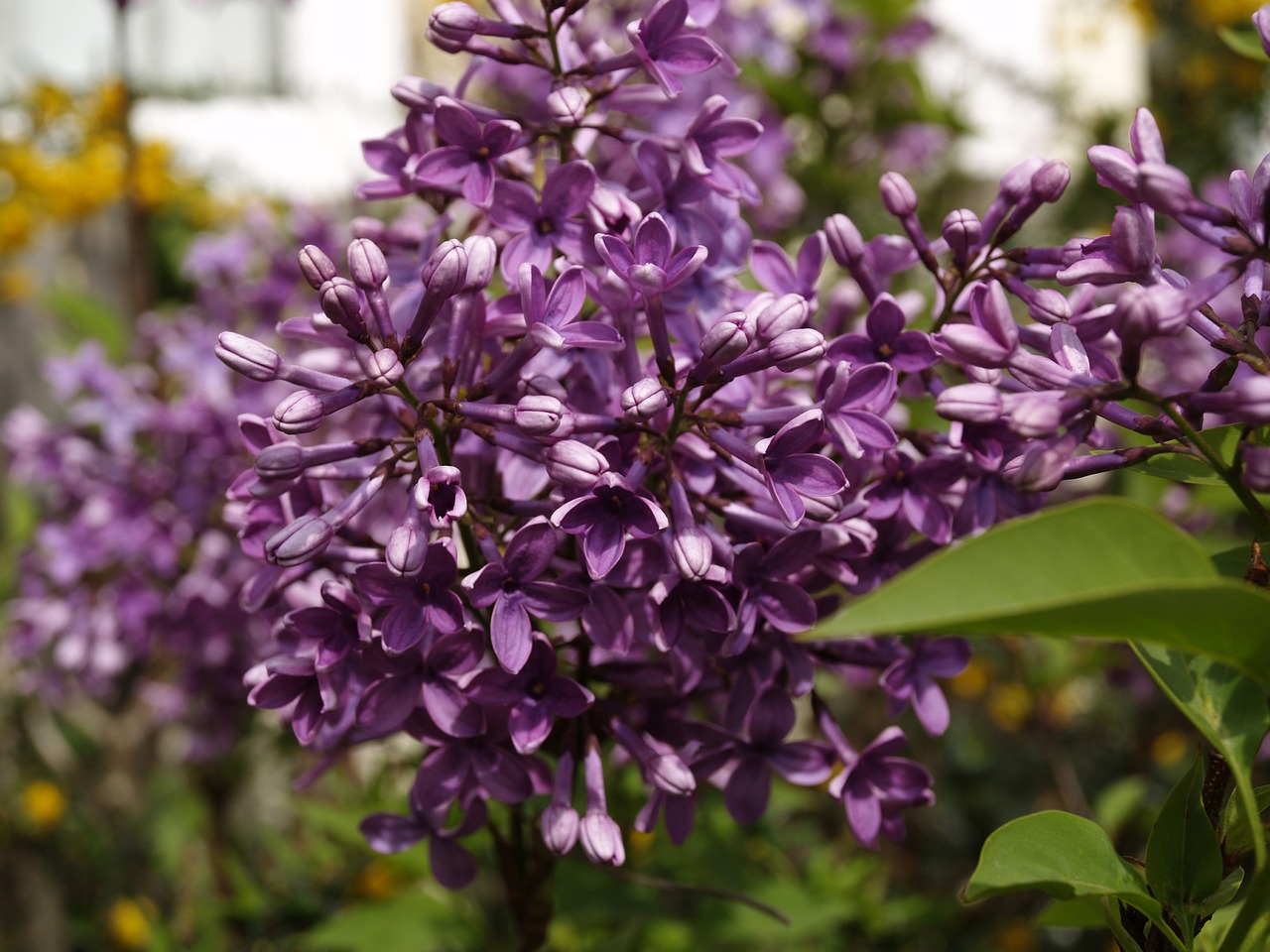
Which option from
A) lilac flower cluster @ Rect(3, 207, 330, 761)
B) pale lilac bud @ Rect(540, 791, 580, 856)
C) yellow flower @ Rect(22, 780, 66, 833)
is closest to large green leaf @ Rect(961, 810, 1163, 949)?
pale lilac bud @ Rect(540, 791, 580, 856)

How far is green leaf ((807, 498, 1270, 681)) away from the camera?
50cm

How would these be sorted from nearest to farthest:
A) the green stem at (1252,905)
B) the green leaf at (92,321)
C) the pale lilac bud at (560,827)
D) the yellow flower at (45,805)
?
the green stem at (1252,905), the pale lilac bud at (560,827), the green leaf at (92,321), the yellow flower at (45,805)

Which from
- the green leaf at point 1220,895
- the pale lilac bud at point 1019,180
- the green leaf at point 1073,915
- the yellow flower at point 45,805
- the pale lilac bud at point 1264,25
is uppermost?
the pale lilac bud at point 1264,25

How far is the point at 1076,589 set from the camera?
1.73ft

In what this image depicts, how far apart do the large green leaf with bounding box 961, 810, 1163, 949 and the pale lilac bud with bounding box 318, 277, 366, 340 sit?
0.51 metres

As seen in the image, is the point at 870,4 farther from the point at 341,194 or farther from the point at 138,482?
the point at 341,194

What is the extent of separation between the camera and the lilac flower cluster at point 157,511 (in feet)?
5.67

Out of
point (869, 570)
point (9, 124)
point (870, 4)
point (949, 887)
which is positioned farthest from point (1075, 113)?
point (869, 570)

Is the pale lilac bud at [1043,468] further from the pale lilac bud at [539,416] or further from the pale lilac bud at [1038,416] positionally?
the pale lilac bud at [539,416]

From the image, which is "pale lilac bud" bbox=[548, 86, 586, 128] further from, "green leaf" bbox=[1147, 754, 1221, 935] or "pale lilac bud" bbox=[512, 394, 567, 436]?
"green leaf" bbox=[1147, 754, 1221, 935]

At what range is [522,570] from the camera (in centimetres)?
76

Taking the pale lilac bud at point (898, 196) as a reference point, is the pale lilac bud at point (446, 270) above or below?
below

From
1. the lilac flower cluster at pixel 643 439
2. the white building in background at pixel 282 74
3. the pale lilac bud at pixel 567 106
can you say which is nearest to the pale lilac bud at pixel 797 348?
the lilac flower cluster at pixel 643 439

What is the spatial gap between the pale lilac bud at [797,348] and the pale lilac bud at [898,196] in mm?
197
